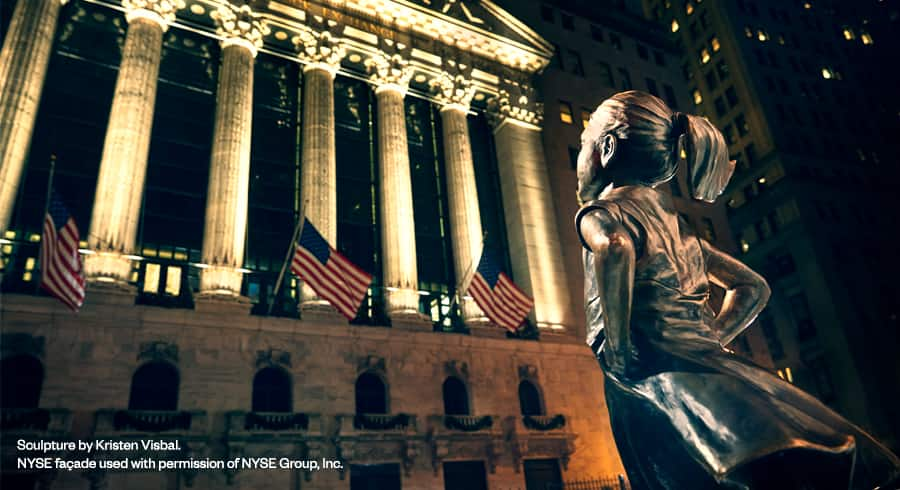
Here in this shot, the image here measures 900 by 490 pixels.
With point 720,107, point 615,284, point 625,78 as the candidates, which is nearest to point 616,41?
point 625,78

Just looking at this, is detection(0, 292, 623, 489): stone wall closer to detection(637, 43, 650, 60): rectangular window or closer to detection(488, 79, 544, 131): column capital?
detection(488, 79, 544, 131): column capital

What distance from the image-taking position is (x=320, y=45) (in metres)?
30.3

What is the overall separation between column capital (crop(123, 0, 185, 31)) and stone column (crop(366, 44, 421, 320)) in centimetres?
999

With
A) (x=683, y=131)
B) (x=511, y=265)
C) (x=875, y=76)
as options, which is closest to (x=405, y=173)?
(x=511, y=265)

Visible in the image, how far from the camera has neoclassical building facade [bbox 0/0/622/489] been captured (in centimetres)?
2017

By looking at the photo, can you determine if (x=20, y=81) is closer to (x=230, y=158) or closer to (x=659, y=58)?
(x=230, y=158)

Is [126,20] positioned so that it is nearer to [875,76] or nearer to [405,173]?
[405,173]

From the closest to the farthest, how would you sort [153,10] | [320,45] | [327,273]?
[327,273] < [153,10] < [320,45]

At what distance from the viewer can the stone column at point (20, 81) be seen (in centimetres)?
2050

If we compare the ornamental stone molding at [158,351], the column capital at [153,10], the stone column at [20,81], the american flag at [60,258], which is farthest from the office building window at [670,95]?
the american flag at [60,258]

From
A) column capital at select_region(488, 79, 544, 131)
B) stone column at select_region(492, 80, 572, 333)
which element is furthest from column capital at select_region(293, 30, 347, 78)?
stone column at select_region(492, 80, 572, 333)

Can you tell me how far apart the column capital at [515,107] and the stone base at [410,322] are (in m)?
15.1

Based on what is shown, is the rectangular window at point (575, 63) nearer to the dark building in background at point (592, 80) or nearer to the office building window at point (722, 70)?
Answer: the dark building in background at point (592, 80)

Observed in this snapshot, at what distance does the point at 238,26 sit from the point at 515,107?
16617mm
